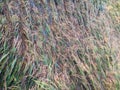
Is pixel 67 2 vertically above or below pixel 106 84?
above

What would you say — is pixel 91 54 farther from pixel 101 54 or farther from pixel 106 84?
pixel 106 84

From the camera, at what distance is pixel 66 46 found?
3.32m

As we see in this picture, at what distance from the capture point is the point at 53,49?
3213 millimetres

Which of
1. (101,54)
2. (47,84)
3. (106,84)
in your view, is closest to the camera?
(47,84)

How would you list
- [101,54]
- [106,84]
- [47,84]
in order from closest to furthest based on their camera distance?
1. [47,84]
2. [106,84]
3. [101,54]

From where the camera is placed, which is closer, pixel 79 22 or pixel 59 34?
pixel 59 34

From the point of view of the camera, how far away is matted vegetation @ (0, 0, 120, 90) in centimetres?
305

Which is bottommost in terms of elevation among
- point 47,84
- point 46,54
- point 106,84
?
point 106,84

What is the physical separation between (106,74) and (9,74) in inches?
40.6

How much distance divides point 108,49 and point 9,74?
118 cm

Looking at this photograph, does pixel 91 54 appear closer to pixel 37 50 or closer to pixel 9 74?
pixel 37 50

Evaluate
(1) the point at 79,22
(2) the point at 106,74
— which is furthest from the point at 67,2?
(2) the point at 106,74

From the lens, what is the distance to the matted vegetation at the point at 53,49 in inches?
120

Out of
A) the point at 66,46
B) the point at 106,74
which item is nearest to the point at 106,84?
the point at 106,74
